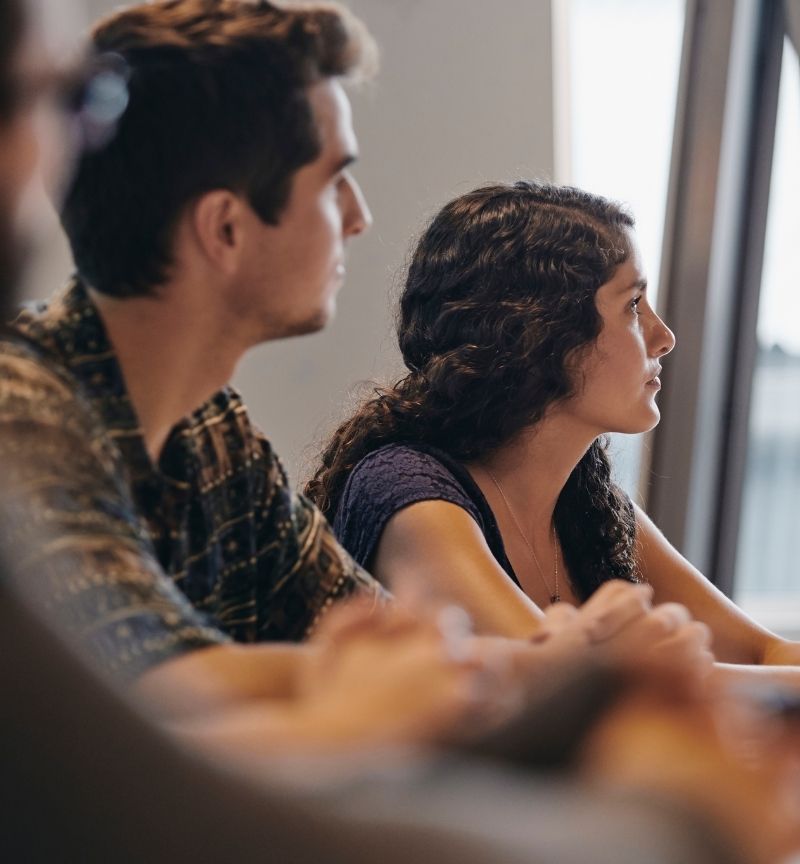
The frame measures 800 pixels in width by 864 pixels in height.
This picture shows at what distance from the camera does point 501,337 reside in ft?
6.10

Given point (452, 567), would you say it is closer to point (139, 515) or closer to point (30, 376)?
point (139, 515)

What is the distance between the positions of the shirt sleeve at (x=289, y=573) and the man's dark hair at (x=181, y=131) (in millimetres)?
291

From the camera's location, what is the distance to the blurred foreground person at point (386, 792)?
55 cm

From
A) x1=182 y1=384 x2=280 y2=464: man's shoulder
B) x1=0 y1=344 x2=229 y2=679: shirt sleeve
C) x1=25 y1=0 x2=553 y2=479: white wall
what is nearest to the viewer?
x1=0 y1=344 x2=229 y2=679: shirt sleeve

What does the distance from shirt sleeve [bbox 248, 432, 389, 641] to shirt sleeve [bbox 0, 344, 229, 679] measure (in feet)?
1.08

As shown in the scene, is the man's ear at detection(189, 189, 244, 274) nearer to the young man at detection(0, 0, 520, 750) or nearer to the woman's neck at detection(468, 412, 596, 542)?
the young man at detection(0, 0, 520, 750)

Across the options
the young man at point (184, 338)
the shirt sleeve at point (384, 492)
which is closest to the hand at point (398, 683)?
the young man at point (184, 338)

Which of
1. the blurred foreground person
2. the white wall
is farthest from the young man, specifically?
the white wall

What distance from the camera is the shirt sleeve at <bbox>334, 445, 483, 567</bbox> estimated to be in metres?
1.68

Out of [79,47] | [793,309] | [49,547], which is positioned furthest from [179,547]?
[793,309]

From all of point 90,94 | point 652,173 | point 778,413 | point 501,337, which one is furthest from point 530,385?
point 778,413

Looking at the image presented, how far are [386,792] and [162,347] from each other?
576mm

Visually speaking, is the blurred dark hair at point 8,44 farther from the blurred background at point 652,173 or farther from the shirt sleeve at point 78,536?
the blurred background at point 652,173

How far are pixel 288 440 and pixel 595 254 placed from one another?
150 cm
